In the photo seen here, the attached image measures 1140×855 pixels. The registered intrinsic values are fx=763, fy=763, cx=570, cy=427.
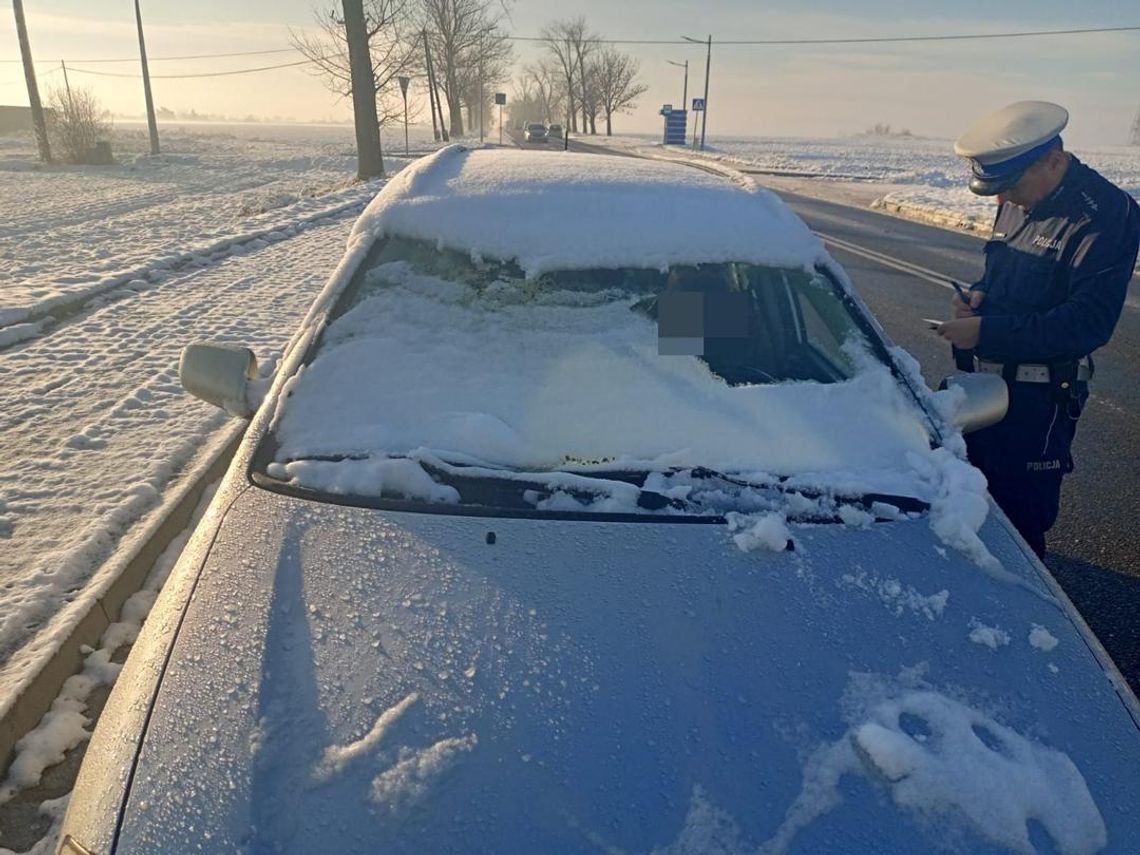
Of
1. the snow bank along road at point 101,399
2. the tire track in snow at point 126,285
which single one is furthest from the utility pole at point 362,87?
the snow bank along road at point 101,399

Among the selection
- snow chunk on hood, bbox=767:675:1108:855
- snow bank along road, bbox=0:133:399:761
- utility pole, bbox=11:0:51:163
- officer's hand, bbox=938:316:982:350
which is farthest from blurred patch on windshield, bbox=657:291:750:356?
utility pole, bbox=11:0:51:163

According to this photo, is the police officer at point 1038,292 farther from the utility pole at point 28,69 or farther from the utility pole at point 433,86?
the utility pole at point 433,86

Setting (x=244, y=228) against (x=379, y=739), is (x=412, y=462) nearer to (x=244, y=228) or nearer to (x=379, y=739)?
(x=379, y=739)

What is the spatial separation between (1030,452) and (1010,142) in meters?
1.02

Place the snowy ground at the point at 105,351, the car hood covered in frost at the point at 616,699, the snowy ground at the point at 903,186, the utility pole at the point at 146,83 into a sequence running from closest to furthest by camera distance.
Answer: the car hood covered in frost at the point at 616,699 → the snowy ground at the point at 105,351 → the snowy ground at the point at 903,186 → the utility pole at the point at 146,83

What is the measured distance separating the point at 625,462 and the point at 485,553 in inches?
17.9

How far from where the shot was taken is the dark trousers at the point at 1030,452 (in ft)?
8.46

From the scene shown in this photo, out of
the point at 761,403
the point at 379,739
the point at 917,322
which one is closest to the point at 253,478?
the point at 379,739

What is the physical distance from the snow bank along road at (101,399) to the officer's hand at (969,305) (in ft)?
10.7

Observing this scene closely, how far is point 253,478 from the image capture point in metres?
1.81

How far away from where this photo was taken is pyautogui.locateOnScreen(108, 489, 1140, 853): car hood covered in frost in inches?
43.8

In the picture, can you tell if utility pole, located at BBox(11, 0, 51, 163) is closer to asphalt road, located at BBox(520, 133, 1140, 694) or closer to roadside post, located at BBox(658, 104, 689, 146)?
asphalt road, located at BBox(520, 133, 1140, 694)

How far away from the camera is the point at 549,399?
202 centimetres

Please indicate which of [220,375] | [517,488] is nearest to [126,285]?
[220,375]
